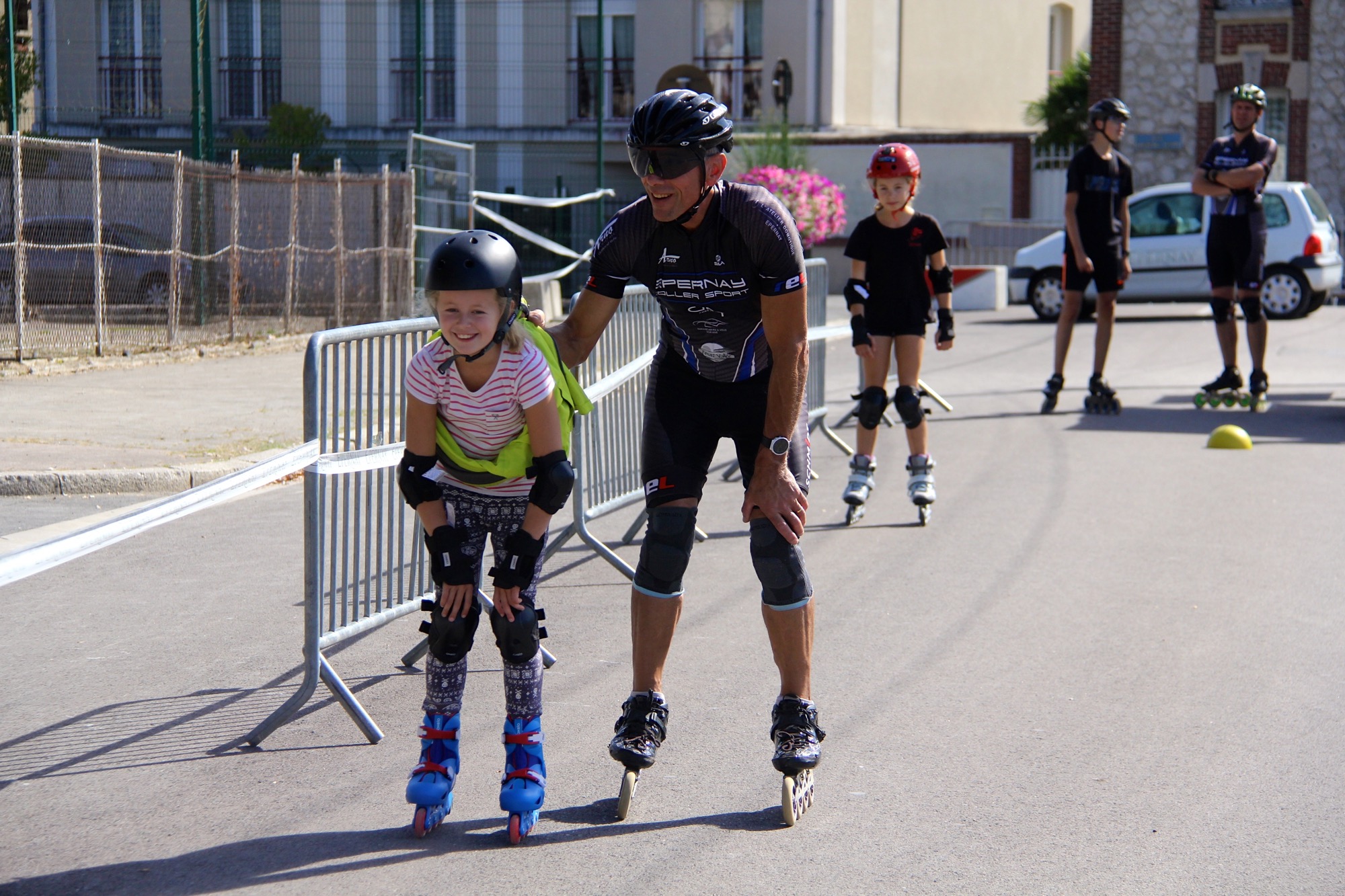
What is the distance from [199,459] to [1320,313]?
18.1 metres

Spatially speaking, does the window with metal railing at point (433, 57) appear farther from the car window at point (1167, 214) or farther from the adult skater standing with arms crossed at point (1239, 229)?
the adult skater standing with arms crossed at point (1239, 229)

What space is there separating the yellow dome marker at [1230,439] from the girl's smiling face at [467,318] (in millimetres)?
7845

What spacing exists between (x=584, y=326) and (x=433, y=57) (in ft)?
95.1

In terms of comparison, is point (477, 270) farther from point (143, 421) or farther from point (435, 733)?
point (143, 421)

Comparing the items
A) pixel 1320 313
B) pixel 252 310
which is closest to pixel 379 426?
pixel 252 310

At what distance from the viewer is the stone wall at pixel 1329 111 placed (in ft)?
97.9

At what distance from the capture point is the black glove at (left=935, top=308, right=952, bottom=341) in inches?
312

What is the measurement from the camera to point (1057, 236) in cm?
2230

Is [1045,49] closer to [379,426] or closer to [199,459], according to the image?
[199,459]

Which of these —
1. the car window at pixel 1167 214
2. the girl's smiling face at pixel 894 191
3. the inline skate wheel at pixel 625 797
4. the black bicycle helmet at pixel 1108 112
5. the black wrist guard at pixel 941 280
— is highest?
the black bicycle helmet at pixel 1108 112

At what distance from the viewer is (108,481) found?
8609 mm

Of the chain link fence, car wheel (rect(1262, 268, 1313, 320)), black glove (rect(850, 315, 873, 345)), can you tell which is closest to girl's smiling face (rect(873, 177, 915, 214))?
black glove (rect(850, 315, 873, 345))

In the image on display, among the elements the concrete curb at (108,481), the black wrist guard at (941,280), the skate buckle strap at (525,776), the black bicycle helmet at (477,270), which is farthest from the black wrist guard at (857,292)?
the skate buckle strap at (525,776)

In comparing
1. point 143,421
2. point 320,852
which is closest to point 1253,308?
point 143,421
